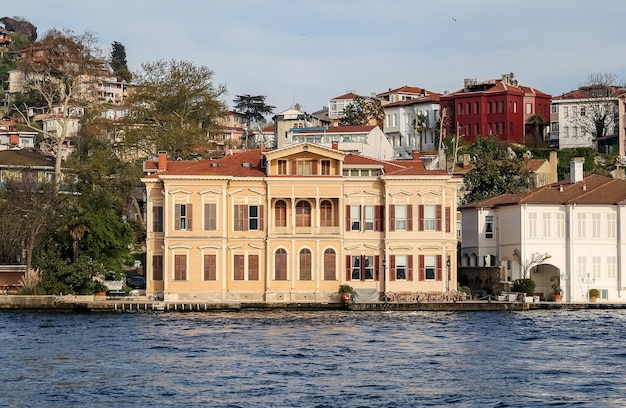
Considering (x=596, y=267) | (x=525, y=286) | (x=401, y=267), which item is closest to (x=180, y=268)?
(x=401, y=267)

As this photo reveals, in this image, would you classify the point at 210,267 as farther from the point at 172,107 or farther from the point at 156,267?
the point at 172,107

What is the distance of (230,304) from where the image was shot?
210 ft

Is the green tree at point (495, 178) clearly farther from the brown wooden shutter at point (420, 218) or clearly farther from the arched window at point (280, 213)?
the arched window at point (280, 213)

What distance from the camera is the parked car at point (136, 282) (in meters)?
73.6

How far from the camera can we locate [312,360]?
43.3 m

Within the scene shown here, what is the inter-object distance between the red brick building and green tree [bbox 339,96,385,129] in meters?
6.09

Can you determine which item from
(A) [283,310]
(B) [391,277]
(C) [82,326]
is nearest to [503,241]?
(B) [391,277]

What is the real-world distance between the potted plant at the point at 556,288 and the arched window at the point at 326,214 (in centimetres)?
1192

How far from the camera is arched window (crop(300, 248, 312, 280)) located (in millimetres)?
66375

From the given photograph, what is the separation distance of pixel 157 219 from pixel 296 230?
695cm

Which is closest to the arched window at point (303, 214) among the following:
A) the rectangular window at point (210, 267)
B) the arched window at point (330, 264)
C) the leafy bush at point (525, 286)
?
the arched window at point (330, 264)

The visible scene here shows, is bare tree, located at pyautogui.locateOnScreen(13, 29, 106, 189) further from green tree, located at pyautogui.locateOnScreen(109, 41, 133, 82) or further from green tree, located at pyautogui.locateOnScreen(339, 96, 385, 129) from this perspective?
green tree, located at pyautogui.locateOnScreen(109, 41, 133, 82)

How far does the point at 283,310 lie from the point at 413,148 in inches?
2185

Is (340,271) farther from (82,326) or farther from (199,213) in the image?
(82,326)
